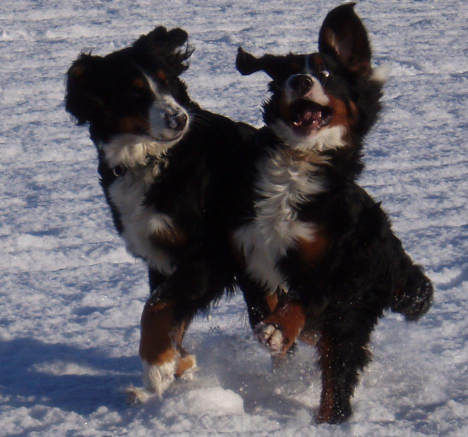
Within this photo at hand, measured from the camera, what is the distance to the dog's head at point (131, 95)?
358 cm

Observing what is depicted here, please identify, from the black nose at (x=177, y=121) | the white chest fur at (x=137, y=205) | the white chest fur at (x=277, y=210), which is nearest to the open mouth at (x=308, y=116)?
the white chest fur at (x=277, y=210)

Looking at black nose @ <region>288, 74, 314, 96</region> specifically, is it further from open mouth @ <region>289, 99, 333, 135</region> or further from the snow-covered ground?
the snow-covered ground

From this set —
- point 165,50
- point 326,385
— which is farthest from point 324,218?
point 165,50

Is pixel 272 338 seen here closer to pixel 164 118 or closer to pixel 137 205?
pixel 137 205

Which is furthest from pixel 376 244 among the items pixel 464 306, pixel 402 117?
pixel 402 117

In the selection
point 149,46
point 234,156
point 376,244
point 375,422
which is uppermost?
point 149,46

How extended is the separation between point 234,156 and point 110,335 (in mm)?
1235

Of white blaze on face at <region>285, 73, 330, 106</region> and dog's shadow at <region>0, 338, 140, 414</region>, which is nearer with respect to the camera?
white blaze on face at <region>285, 73, 330, 106</region>

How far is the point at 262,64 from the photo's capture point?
3688 millimetres

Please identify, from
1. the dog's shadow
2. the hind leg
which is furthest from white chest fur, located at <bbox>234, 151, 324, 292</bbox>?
the dog's shadow

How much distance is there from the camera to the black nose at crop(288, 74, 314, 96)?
3.35 metres

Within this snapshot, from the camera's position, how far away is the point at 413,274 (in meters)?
3.68

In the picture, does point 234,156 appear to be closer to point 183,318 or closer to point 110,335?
point 183,318

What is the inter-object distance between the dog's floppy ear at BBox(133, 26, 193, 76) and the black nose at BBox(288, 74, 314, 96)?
76 cm
